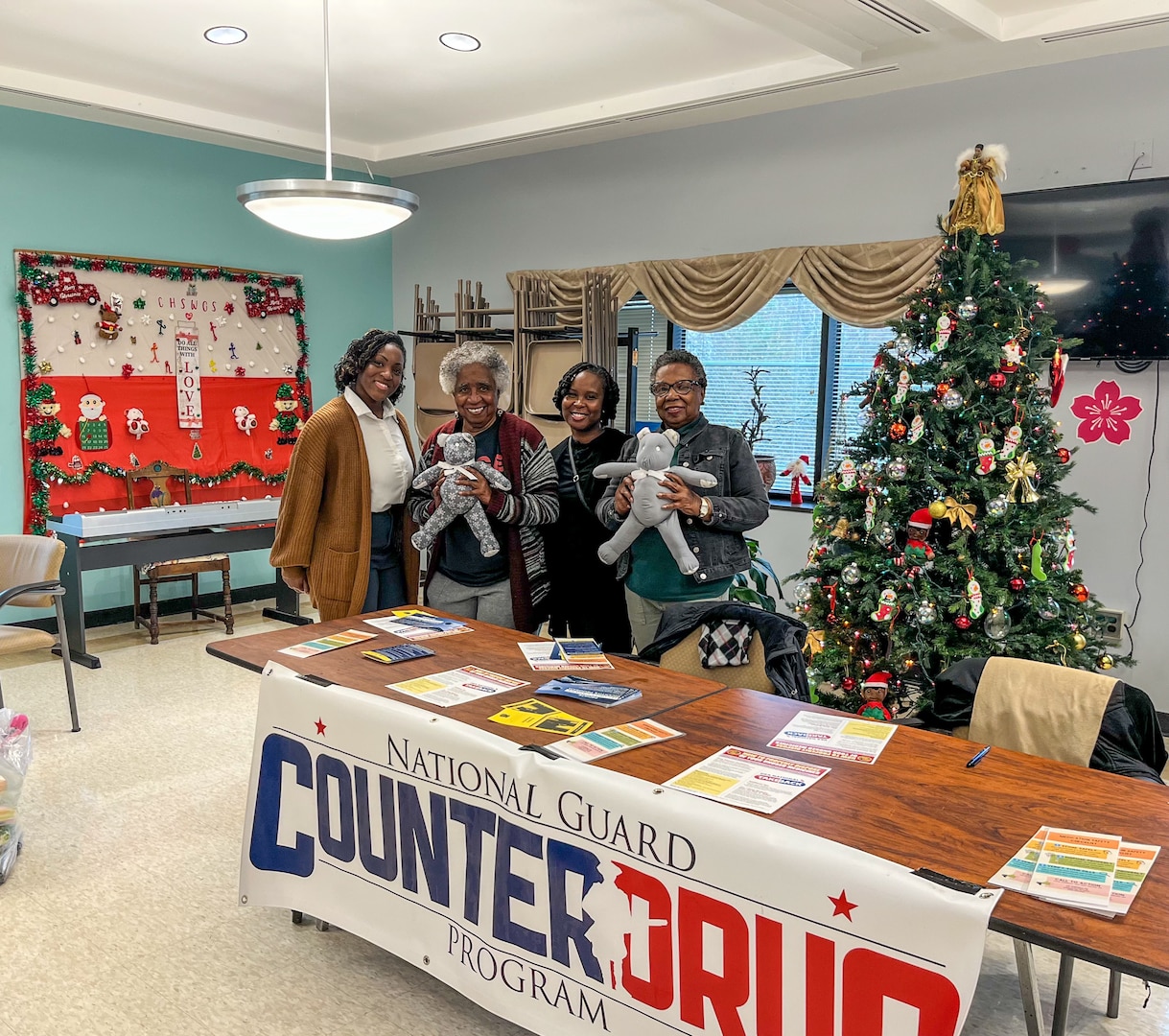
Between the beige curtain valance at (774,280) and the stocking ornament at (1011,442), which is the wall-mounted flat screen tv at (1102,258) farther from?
the stocking ornament at (1011,442)

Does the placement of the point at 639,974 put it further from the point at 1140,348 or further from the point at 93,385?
the point at 93,385

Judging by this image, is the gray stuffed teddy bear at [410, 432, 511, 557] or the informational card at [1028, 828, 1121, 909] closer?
the informational card at [1028, 828, 1121, 909]

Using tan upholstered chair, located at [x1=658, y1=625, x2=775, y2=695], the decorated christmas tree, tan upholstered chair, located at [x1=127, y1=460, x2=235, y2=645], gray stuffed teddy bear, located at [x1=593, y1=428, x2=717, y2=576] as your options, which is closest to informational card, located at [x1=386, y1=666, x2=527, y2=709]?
tan upholstered chair, located at [x1=658, y1=625, x2=775, y2=695]

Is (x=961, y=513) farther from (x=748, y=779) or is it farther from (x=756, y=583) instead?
(x=748, y=779)

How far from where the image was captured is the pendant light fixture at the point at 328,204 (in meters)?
2.76

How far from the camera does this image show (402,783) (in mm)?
2182

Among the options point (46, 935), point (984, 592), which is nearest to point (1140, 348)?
point (984, 592)

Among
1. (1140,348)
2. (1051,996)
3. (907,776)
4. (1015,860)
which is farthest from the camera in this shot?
(1140,348)

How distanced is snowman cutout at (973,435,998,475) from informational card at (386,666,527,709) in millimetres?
2006

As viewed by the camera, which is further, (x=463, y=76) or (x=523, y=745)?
(x=463, y=76)

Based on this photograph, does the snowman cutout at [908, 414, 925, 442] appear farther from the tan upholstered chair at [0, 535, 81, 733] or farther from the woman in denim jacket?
the tan upholstered chair at [0, 535, 81, 733]

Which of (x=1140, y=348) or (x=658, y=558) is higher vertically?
(x=1140, y=348)

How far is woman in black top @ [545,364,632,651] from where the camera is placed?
11.6ft

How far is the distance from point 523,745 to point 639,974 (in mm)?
484
